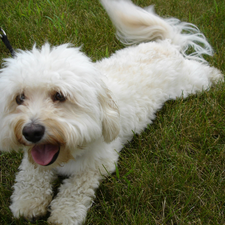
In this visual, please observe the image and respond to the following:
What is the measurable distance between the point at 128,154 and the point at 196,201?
0.75m

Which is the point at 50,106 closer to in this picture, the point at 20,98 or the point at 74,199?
the point at 20,98

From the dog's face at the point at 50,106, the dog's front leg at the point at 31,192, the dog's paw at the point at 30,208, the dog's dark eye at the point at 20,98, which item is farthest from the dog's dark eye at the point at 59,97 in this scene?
the dog's paw at the point at 30,208

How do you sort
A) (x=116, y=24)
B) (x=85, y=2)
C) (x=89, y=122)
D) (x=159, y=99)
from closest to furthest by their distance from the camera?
(x=89, y=122)
(x=159, y=99)
(x=116, y=24)
(x=85, y=2)

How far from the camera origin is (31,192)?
1.97m

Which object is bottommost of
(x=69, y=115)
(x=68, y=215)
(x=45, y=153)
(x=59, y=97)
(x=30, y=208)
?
(x=68, y=215)

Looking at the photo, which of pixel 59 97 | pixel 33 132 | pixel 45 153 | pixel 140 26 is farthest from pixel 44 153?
pixel 140 26

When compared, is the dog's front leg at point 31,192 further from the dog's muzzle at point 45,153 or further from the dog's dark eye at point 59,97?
the dog's dark eye at point 59,97

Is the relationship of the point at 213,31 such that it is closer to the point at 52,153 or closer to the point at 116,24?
the point at 116,24

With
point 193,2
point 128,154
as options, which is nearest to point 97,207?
point 128,154

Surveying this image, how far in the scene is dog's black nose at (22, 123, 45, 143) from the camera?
58.9 inches

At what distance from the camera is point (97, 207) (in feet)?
6.56

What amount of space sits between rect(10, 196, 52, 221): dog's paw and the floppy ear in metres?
0.71

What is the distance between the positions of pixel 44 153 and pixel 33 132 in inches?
10.6

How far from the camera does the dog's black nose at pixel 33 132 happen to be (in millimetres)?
1496
